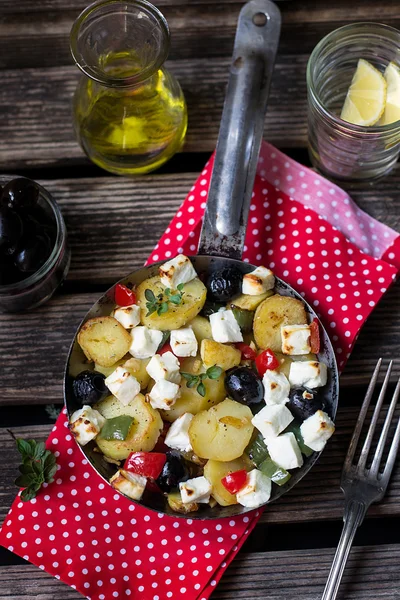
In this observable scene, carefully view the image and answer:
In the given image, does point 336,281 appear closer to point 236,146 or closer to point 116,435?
point 236,146

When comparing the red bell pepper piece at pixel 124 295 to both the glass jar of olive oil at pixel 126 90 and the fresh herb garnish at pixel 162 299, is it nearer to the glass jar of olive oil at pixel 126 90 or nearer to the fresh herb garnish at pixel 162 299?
the fresh herb garnish at pixel 162 299

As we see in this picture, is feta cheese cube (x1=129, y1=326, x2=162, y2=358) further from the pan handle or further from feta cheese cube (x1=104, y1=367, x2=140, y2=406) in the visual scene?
the pan handle

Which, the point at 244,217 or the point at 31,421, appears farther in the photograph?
the point at 31,421

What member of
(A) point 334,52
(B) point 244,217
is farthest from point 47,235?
(A) point 334,52

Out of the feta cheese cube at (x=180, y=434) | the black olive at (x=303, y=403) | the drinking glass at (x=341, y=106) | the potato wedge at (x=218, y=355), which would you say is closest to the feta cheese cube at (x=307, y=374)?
the black olive at (x=303, y=403)

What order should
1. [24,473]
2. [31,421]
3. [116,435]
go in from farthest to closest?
[31,421] < [24,473] < [116,435]

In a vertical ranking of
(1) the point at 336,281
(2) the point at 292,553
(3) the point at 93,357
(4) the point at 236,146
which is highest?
(4) the point at 236,146

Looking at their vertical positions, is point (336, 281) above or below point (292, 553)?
above

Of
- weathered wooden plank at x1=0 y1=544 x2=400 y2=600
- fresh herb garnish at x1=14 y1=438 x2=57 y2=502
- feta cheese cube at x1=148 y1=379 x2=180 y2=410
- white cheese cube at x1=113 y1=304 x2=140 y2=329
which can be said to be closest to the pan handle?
white cheese cube at x1=113 y1=304 x2=140 y2=329
